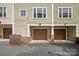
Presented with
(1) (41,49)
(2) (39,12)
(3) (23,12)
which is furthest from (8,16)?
(1) (41,49)

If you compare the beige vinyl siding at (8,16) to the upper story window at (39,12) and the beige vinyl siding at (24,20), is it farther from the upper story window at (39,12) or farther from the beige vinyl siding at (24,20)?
the upper story window at (39,12)

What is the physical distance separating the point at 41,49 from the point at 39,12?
0.63 m

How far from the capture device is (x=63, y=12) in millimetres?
1808

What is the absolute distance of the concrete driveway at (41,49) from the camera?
1.84 meters

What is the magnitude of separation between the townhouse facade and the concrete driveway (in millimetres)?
142

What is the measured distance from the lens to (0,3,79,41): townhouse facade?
1770 mm

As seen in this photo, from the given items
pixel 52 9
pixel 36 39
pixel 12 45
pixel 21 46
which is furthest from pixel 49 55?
pixel 52 9

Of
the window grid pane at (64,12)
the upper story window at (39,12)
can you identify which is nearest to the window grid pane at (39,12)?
the upper story window at (39,12)

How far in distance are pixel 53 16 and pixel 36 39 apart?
1.56 feet

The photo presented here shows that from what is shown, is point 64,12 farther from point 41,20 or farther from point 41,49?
point 41,49

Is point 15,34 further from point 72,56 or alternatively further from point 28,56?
point 72,56

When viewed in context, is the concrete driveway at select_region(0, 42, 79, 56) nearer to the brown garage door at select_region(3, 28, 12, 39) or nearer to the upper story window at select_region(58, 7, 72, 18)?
the brown garage door at select_region(3, 28, 12, 39)

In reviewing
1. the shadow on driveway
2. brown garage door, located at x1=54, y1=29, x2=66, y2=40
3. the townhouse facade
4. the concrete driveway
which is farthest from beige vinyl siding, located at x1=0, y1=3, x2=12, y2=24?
brown garage door, located at x1=54, y1=29, x2=66, y2=40

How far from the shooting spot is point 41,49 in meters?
1.89
